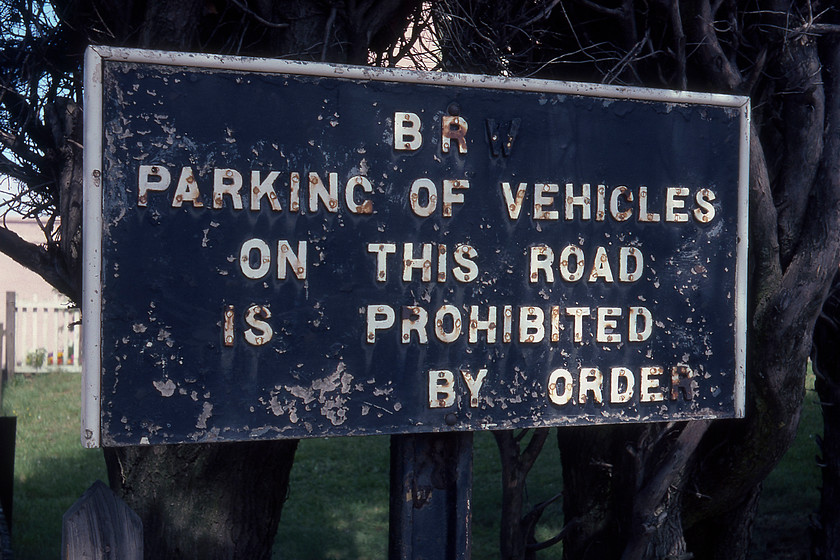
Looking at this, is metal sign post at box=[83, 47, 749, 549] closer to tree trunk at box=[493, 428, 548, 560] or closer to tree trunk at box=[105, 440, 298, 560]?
tree trunk at box=[493, 428, 548, 560]

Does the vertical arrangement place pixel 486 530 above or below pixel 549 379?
below

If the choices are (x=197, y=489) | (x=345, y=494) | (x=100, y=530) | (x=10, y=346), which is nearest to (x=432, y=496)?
(x=100, y=530)

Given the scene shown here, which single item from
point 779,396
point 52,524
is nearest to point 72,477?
point 52,524

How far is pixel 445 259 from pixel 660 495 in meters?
1.71

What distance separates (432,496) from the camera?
2152mm

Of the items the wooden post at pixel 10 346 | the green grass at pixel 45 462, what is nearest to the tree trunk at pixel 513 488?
the green grass at pixel 45 462

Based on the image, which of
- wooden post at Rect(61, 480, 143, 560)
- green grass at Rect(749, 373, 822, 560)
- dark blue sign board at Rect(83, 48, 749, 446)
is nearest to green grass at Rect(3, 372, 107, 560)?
wooden post at Rect(61, 480, 143, 560)

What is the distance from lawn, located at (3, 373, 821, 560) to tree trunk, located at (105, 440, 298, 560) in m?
2.28

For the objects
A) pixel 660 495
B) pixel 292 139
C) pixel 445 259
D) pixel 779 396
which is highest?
pixel 292 139

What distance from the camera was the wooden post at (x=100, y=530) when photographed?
182 centimetres

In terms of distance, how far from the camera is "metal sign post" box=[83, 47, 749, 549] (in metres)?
1.87

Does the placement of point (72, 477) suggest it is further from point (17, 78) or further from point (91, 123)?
point (91, 123)

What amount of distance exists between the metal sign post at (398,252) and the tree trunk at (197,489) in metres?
1.31

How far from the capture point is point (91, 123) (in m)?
1.83
